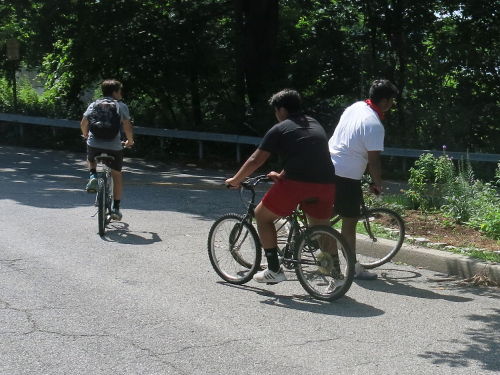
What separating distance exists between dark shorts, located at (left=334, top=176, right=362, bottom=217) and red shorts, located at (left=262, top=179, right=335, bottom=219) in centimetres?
54

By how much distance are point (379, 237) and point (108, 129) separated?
3.57 metres

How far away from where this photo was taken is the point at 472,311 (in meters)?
6.72

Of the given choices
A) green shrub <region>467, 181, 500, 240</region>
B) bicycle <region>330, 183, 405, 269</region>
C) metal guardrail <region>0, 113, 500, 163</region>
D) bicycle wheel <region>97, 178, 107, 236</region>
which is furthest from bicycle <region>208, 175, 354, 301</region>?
metal guardrail <region>0, 113, 500, 163</region>

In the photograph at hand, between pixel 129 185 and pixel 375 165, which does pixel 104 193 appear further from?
pixel 129 185

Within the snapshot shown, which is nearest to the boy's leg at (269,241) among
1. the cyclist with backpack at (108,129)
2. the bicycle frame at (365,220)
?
the bicycle frame at (365,220)

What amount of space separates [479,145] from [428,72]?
2.54 m

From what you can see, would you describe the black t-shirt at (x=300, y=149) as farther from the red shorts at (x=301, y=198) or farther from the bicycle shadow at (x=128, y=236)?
the bicycle shadow at (x=128, y=236)

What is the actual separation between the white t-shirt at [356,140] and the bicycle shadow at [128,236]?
9.46ft

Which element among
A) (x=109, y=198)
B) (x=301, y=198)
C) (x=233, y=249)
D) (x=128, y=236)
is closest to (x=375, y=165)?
(x=301, y=198)

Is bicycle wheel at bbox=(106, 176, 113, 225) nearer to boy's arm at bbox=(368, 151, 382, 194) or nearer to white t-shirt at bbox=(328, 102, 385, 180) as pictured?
white t-shirt at bbox=(328, 102, 385, 180)

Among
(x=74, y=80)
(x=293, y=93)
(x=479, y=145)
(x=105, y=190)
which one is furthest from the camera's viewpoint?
(x=74, y=80)

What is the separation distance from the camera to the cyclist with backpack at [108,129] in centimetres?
974

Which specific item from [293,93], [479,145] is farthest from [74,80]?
[293,93]

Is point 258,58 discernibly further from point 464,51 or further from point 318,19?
point 464,51
